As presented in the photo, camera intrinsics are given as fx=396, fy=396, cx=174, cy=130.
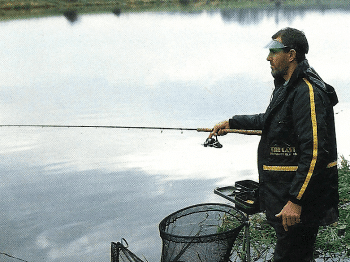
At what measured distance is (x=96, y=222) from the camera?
5676 mm

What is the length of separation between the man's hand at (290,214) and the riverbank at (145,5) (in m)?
40.6

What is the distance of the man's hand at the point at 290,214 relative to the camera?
216cm

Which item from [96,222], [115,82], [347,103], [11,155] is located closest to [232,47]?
[115,82]

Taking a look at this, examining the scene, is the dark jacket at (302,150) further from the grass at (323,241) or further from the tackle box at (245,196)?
the grass at (323,241)

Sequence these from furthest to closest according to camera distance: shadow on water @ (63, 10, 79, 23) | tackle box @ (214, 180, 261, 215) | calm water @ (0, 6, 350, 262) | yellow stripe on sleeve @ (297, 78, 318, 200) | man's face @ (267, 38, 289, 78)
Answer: shadow on water @ (63, 10, 79, 23), calm water @ (0, 6, 350, 262), tackle box @ (214, 180, 261, 215), man's face @ (267, 38, 289, 78), yellow stripe on sleeve @ (297, 78, 318, 200)

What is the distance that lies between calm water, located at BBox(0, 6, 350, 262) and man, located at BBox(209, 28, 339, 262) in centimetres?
264

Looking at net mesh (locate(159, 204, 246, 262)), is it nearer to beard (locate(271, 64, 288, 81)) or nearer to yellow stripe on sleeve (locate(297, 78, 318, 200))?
yellow stripe on sleeve (locate(297, 78, 318, 200))

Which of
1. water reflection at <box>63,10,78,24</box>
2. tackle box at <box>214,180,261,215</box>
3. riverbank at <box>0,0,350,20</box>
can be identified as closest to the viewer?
tackle box at <box>214,180,261,215</box>

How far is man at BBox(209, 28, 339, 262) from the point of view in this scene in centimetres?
209

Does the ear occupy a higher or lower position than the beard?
higher

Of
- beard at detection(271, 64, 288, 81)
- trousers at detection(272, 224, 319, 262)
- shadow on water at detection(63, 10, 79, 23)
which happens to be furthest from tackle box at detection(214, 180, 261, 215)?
shadow on water at detection(63, 10, 79, 23)

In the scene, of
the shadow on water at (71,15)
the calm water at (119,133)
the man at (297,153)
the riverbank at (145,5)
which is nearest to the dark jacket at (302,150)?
the man at (297,153)

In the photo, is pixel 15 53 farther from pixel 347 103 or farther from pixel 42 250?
pixel 42 250

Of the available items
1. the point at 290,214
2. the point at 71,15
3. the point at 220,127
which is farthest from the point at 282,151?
the point at 71,15
